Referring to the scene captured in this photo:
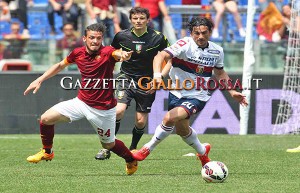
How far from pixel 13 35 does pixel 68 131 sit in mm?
2626

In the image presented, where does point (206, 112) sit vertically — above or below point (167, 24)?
below

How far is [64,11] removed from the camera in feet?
61.1

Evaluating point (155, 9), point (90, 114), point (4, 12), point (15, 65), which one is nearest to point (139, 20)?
point (90, 114)

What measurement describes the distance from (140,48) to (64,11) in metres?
6.52

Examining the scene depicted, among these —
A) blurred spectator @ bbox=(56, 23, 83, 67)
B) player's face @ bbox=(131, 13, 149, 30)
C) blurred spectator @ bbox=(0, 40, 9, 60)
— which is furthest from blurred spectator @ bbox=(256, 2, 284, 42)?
player's face @ bbox=(131, 13, 149, 30)

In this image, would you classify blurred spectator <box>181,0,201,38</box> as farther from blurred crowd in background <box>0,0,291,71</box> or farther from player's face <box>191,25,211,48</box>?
player's face <box>191,25,211,48</box>

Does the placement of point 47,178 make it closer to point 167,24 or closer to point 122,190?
point 122,190

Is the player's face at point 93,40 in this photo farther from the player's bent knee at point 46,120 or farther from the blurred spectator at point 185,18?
the blurred spectator at point 185,18

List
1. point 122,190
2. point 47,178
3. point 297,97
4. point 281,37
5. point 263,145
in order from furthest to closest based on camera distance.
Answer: point 281,37 → point 297,97 → point 263,145 → point 47,178 → point 122,190

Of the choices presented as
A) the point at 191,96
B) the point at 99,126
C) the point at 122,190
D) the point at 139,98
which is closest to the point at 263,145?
the point at 139,98

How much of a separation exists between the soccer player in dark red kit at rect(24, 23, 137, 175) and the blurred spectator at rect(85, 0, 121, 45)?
8.28 metres

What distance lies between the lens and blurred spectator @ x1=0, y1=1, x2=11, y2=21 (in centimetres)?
1864

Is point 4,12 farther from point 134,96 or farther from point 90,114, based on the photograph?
point 90,114

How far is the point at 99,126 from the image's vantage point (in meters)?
9.64
